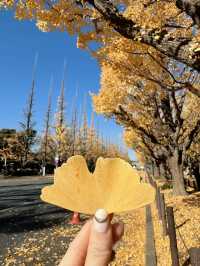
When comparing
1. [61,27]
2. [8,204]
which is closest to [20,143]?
[8,204]

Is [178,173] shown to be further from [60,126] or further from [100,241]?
[60,126]

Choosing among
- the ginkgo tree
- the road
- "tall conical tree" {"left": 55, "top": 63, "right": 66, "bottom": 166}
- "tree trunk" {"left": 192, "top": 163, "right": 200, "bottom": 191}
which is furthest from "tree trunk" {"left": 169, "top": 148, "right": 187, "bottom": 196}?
"tall conical tree" {"left": 55, "top": 63, "right": 66, "bottom": 166}

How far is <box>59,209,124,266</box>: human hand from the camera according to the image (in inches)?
27.2

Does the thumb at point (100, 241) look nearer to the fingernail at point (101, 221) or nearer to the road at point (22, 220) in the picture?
the fingernail at point (101, 221)

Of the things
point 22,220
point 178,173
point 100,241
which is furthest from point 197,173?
point 100,241

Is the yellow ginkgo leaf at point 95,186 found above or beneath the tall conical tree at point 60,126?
beneath

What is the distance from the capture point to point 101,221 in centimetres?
69

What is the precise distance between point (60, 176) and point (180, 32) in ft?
37.1

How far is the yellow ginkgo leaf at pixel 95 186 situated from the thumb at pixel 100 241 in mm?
22

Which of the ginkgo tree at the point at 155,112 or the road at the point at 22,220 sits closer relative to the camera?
the road at the point at 22,220

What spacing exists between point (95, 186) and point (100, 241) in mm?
109

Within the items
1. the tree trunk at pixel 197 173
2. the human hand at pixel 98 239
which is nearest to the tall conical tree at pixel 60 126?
the tree trunk at pixel 197 173

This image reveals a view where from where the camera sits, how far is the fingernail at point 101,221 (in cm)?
69

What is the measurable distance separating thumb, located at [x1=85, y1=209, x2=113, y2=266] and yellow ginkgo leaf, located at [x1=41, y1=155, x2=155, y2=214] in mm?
22
